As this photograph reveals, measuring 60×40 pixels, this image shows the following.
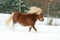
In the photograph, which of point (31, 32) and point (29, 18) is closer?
point (31, 32)

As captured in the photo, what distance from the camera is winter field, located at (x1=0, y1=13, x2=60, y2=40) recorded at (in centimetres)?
769

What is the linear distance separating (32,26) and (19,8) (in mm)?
3844

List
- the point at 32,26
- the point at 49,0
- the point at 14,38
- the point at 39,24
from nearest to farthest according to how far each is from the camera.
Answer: the point at 14,38, the point at 32,26, the point at 39,24, the point at 49,0

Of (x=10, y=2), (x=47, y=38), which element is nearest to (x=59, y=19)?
(x=10, y=2)

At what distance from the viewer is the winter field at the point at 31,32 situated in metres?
7.69

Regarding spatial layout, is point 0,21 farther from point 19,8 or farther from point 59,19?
point 59,19

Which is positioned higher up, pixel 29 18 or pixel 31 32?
pixel 29 18

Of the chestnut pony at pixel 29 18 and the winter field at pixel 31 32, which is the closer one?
the winter field at pixel 31 32

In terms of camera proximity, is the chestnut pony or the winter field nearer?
the winter field

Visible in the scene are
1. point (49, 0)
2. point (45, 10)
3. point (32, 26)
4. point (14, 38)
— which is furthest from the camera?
point (49, 0)

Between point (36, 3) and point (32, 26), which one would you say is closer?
point (32, 26)

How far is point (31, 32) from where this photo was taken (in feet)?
29.1

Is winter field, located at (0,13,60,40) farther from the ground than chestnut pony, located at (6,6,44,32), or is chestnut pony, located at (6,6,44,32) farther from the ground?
chestnut pony, located at (6,6,44,32)

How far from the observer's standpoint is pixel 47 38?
7.61 metres
